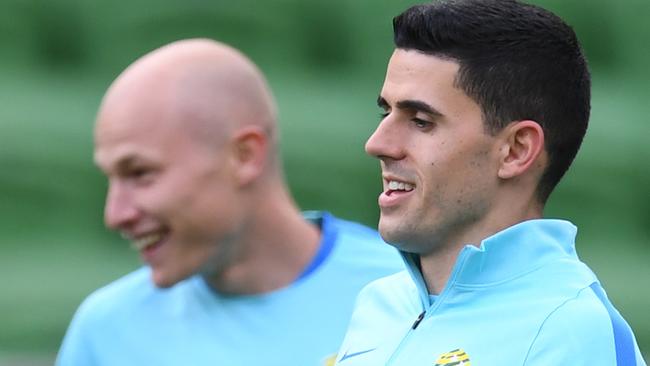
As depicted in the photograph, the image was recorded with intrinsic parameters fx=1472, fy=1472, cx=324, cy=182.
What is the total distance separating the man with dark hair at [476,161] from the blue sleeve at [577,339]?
9 cm

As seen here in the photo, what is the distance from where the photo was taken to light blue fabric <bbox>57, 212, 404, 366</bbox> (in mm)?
3533

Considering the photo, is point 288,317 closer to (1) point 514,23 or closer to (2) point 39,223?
(1) point 514,23

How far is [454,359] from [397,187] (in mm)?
320

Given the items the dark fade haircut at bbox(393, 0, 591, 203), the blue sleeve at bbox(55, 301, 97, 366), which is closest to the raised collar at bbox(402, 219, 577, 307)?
the dark fade haircut at bbox(393, 0, 591, 203)

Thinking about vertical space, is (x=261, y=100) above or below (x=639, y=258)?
above

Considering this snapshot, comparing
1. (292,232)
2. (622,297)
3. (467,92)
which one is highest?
(467,92)

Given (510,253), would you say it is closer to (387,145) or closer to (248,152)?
(387,145)

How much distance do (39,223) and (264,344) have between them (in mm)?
3792

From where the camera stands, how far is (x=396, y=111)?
8.50ft

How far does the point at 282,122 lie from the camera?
7.48m

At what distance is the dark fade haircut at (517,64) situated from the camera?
2.58 metres

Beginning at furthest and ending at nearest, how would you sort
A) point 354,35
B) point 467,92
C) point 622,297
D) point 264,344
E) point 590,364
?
1. point 354,35
2. point 622,297
3. point 264,344
4. point 467,92
5. point 590,364

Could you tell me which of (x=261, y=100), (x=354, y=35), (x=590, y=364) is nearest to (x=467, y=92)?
(x=590, y=364)

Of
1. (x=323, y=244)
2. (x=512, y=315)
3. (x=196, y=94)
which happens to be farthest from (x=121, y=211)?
(x=512, y=315)
